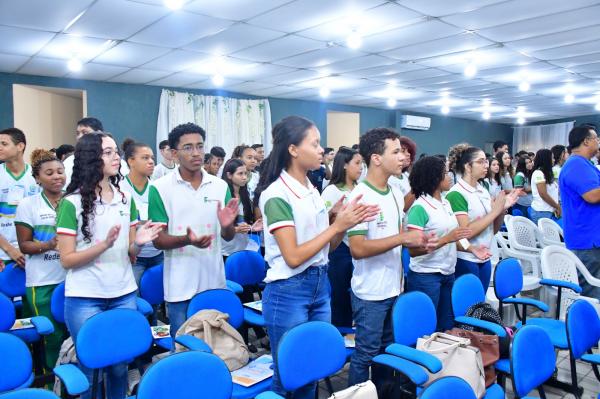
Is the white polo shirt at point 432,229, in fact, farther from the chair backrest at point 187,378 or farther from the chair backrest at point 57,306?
the chair backrest at point 57,306

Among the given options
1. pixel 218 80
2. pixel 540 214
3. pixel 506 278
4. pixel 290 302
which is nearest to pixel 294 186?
pixel 290 302

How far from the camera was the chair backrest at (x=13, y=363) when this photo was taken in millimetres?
1867

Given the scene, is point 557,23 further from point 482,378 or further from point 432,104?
point 432,104

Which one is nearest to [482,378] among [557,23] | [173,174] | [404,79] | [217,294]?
[217,294]

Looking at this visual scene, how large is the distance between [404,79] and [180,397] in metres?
7.35

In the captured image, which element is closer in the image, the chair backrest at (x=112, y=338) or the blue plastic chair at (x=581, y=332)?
the chair backrest at (x=112, y=338)

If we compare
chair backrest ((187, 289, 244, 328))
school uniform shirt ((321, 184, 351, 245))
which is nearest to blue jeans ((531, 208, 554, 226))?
school uniform shirt ((321, 184, 351, 245))

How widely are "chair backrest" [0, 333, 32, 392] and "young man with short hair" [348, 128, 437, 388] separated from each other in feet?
4.88

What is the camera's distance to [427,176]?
9.53 ft

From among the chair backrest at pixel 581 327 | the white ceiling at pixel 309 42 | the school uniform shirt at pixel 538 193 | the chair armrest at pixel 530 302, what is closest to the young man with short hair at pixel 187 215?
the chair backrest at pixel 581 327

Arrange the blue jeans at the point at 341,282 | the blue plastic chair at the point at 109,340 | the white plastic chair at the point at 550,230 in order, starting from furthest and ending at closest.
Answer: the white plastic chair at the point at 550,230 < the blue jeans at the point at 341,282 < the blue plastic chair at the point at 109,340

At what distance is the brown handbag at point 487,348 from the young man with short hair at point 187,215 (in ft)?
4.59

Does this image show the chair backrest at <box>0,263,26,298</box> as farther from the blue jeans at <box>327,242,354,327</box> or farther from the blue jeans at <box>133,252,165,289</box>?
the blue jeans at <box>327,242,354,327</box>

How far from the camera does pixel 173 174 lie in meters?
2.46
